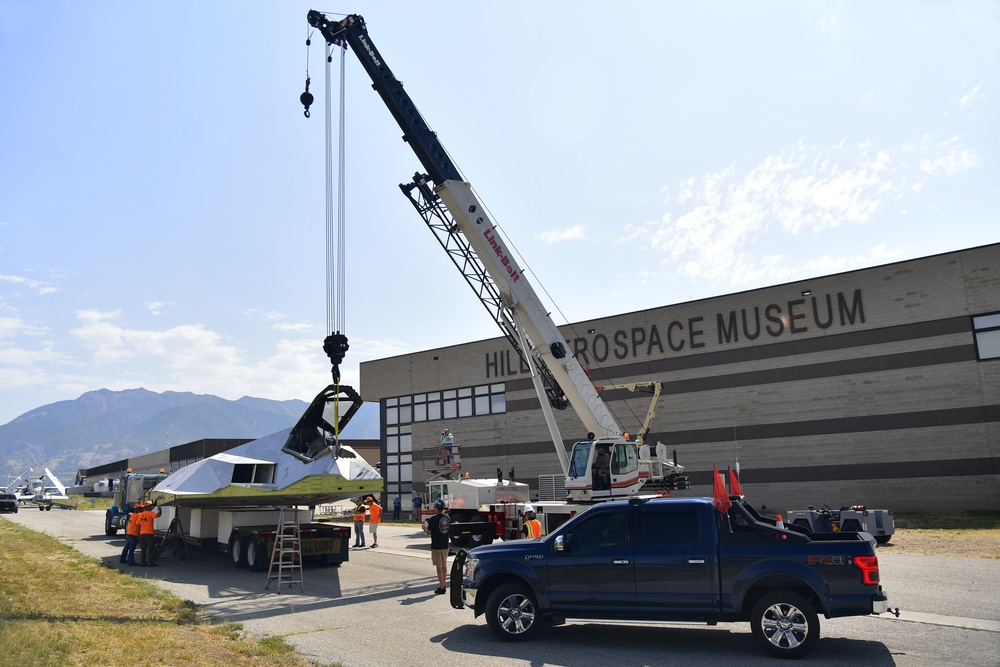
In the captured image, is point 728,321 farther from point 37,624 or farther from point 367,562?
point 37,624

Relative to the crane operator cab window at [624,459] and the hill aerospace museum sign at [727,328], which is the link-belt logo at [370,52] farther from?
the hill aerospace museum sign at [727,328]

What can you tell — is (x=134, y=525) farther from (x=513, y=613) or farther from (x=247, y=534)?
(x=513, y=613)

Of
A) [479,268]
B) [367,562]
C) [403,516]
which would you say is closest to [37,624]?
[367,562]

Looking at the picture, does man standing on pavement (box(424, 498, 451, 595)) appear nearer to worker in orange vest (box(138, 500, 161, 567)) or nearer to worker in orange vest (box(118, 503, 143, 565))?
worker in orange vest (box(138, 500, 161, 567))

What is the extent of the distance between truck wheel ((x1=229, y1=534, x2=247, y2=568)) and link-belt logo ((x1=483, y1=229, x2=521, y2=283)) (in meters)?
10.2

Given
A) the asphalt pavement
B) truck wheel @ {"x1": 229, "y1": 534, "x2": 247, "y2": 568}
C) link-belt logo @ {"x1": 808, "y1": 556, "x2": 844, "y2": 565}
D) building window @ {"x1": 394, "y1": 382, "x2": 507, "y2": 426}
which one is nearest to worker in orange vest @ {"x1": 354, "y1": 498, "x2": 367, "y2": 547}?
truck wheel @ {"x1": 229, "y1": 534, "x2": 247, "y2": 568}

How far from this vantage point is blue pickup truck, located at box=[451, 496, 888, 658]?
28.2 feet

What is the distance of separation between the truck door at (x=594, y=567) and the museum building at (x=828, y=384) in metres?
19.1

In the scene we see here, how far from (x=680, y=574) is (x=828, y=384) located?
1070 inches

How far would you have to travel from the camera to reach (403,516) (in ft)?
157

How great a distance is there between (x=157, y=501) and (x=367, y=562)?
6430mm

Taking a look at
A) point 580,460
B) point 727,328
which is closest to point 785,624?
point 580,460

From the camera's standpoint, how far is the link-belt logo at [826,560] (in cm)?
859

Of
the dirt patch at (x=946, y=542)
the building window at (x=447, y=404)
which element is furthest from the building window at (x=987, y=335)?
the building window at (x=447, y=404)
